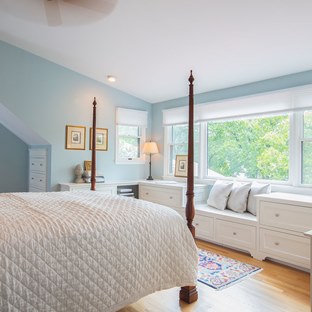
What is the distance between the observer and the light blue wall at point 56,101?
3.90 m

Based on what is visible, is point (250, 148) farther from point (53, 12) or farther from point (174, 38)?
point (53, 12)

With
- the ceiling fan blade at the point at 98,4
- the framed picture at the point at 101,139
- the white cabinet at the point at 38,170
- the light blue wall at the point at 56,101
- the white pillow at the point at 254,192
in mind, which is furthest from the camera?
the framed picture at the point at 101,139

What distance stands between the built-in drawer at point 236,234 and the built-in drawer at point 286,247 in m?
0.13

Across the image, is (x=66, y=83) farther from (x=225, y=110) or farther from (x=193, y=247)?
(x=193, y=247)

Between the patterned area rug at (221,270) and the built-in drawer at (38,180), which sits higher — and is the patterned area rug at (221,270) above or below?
→ below

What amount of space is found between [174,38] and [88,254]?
251 cm

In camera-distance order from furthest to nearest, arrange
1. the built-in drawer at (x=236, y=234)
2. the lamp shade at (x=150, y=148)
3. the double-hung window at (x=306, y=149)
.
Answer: the lamp shade at (x=150, y=148), the double-hung window at (x=306, y=149), the built-in drawer at (x=236, y=234)

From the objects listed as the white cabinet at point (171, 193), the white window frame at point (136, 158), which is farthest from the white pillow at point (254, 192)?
the white window frame at point (136, 158)

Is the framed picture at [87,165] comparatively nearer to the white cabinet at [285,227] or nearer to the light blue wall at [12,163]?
the light blue wall at [12,163]

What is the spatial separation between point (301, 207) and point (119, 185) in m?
2.73

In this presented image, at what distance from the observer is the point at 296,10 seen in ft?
7.84

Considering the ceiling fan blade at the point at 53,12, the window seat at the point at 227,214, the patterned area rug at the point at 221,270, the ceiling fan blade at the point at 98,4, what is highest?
the ceiling fan blade at the point at 98,4

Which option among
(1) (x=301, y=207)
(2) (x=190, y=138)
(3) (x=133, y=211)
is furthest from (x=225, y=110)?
(3) (x=133, y=211)

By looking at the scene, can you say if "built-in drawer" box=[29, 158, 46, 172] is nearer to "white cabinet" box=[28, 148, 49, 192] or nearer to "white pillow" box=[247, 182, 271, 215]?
"white cabinet" box=[28, 148, 49, 192]
